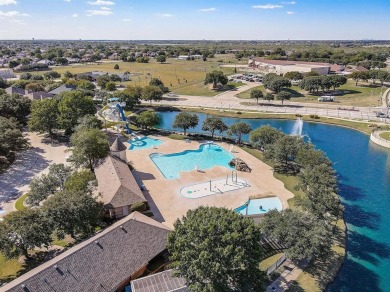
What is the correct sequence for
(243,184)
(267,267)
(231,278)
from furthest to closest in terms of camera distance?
(243,184)
(267,267)
(231,278)

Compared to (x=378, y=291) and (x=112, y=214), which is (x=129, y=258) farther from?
(x=378, y=291)

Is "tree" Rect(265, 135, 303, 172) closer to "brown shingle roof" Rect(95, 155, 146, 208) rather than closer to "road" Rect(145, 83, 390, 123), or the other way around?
"brown shingle roof" Rect(95, 155, 146, 208)

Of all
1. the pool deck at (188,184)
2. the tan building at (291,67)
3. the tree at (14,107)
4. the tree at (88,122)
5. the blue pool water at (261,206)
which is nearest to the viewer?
the blue pool water at (261,206)

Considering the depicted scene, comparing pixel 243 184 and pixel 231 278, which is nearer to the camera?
pixel 231 278

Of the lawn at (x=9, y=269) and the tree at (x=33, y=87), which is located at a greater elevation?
the tree at (x=33, y=87)

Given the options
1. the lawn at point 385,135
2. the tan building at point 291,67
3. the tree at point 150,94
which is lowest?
the lawn at point 385,135

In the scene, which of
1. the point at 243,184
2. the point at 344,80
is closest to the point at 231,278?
the point at 243,184

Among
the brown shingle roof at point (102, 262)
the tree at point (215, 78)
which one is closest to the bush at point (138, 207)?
the brown shingle roof at point (102, 262)

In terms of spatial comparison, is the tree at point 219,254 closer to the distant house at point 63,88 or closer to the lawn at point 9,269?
the lawn at point 9,269
